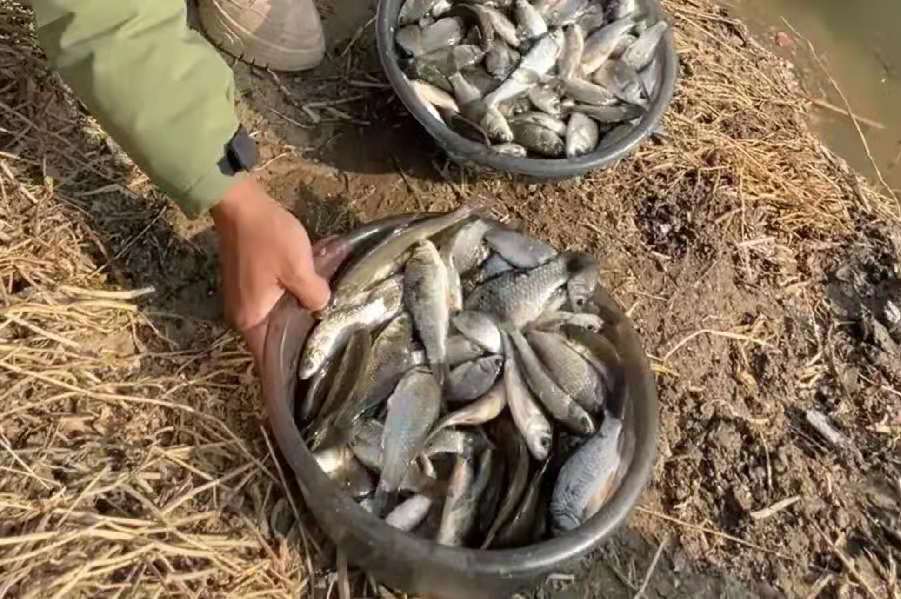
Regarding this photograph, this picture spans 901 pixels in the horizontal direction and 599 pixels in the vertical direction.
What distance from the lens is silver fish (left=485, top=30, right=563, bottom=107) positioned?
295 cm

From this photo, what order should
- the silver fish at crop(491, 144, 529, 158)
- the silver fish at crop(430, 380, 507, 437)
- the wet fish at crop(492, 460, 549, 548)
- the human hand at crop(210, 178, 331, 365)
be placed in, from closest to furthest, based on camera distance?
the human hand at crop(210, 178, 331, 365)
the wet fish at crop(492, 460, 549, 548)
the silver fish at crop(430, 380, 507, 437)
the silver fish at crop(491, 144, 529, 158)

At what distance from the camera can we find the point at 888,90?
417 cm

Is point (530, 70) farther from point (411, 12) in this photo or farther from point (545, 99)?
point (411, 12)

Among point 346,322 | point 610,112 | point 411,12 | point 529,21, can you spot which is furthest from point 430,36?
point 346,322

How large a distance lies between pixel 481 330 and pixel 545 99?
0.84 meters

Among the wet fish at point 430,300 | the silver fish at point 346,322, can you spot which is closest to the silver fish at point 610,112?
the wet fish at point 430,300

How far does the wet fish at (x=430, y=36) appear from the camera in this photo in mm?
2930

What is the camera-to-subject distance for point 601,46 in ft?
10.3

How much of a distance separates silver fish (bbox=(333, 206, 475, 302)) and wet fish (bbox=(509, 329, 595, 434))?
1.17 feet

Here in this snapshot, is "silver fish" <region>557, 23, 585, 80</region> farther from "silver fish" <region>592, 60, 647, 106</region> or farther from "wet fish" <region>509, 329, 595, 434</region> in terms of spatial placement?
"wet fish" <region>509, 329, 595, 434</region>

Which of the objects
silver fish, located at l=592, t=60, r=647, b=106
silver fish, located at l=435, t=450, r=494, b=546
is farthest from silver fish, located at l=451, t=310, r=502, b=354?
silver fish, located at l=592, t=60, r=647, b=106

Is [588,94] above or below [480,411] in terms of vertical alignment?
above

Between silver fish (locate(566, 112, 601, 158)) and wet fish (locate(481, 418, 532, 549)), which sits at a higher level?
silver fish (locate(566, 112, 601, 158))

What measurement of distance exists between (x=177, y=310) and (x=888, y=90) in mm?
3002
